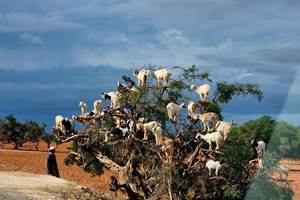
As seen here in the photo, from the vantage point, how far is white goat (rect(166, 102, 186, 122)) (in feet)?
62.5

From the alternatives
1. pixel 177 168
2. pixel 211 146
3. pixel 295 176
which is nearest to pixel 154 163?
pixel 177 168

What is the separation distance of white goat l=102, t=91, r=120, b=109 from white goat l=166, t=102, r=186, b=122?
81.2 inches

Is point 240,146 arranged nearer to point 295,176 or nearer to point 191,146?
point 191,146

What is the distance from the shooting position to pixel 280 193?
20.6m

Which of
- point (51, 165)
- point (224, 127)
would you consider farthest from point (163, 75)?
point (51, 165)

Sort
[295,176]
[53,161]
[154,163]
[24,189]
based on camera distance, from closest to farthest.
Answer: [24,189] < [154,163] < [53,161] < [295,176]

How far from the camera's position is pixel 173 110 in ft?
62.8

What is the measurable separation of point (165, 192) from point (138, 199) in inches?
75.8

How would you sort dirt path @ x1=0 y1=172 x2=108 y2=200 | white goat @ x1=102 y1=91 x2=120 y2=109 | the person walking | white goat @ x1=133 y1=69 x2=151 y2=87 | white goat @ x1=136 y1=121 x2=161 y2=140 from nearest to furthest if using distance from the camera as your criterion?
dirt path @ x1=0 y1=172 x2=108 y2=200, white goat @ x1=136 y1=121 x2=161 y2=140, white goat @ x1=133 y1=69 x2=151 y2=87, white goat @ x1=102 y1=91 x2=120 y2=109, the person walking

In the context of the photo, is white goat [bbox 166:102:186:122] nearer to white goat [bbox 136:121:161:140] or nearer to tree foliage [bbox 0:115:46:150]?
white goat [bbox 136:121:161:140]

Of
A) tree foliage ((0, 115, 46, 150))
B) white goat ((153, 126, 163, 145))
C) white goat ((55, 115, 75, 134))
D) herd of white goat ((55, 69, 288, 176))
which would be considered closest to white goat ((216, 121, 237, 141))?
herd of white goat ((55, 69, 288, 176))

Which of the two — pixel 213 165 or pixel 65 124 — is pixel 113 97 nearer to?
pixel 65 124

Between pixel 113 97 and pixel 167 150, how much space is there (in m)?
2.77

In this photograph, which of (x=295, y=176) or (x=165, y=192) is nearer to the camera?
(x=165, y=192)
